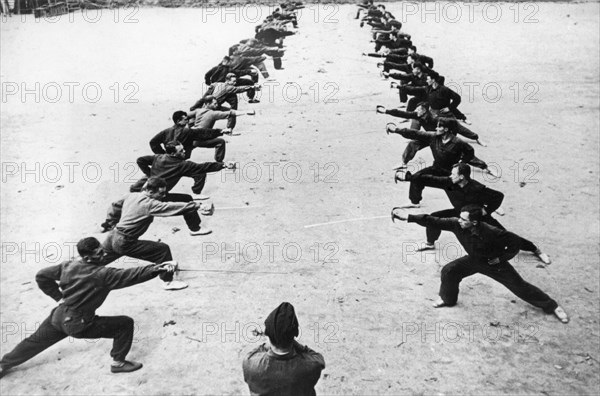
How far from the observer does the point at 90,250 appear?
5340 millimetres

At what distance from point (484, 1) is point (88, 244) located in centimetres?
2857

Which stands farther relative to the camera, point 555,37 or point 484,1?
point 484,1

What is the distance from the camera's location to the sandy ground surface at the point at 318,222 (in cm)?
573

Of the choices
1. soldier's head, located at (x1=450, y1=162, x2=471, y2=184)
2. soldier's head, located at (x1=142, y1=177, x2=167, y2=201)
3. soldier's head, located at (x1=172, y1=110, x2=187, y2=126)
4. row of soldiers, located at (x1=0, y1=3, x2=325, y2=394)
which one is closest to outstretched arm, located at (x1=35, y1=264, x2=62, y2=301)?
row of soldiers, located at (x1=0, y1=3, x2=325, y2=394)

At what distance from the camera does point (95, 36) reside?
2225 cm

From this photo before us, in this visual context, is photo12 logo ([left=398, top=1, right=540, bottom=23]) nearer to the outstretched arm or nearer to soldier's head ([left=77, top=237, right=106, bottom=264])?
soldier's head ([left=77, top=237, right=106, bottom=264])

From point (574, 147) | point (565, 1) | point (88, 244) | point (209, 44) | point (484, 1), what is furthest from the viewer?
point (484, 1)

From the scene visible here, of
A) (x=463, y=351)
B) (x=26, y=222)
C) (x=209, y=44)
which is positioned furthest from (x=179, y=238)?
(x=209, y=44)

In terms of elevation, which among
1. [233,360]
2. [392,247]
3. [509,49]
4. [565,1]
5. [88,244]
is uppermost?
[565,1]

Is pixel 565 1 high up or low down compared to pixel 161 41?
up

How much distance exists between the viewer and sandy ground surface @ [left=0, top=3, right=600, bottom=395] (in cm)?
573

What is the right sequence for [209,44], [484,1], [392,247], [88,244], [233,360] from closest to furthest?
[88,244] → [233,360] → [392,247] → [209,44] → [484,1]

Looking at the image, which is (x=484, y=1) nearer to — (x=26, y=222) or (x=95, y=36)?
(x=95, y=36)

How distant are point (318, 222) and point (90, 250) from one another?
14.1ft
